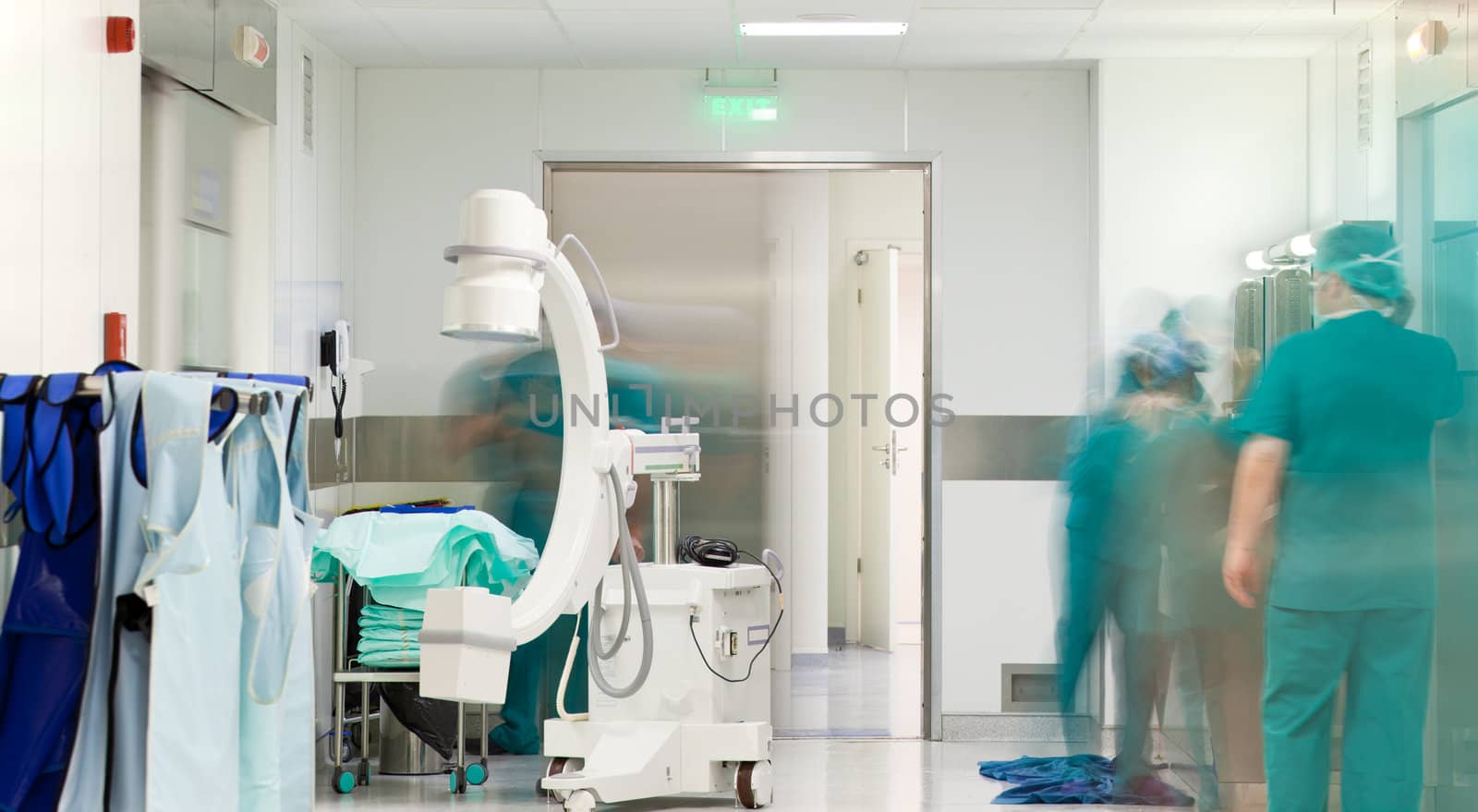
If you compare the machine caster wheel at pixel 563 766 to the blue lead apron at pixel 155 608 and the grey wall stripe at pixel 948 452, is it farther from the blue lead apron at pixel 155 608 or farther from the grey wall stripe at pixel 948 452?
the blue lead apron at pixel 155 608

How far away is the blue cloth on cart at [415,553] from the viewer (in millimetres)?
3988

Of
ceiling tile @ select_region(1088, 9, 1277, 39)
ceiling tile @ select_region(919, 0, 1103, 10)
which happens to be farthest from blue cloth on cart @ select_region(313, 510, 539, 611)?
ceiling tile @ select_region(1088, 9, 1277, 39)

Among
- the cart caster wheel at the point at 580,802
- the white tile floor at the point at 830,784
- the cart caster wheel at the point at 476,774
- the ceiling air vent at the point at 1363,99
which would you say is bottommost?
the white tile floor at the point at 830,784

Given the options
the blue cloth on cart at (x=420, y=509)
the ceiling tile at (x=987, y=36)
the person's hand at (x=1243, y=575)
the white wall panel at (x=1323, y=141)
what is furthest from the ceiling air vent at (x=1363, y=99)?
the blue cloth on cart at (x=420, y=509)

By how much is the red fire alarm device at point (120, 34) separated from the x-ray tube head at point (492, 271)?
3.66 ft

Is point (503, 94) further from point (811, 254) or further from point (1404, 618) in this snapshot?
point (1404, 618)

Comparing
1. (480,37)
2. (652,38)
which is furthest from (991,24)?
(480,37)

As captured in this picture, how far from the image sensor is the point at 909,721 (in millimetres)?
5031

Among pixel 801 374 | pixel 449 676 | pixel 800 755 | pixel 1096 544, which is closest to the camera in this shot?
pixel 449 676

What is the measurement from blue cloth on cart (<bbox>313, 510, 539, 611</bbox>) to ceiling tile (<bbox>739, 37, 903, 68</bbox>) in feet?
6.12

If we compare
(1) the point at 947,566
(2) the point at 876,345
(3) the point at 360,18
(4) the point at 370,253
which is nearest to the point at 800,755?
(1) the point at 947,566

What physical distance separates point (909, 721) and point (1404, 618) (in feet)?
9.09

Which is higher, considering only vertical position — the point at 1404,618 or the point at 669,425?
the point at 669,425

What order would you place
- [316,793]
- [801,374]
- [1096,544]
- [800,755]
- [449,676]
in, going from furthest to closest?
[801,374] → [800,755] → [316,793] → [1096,544] → [449,676]
